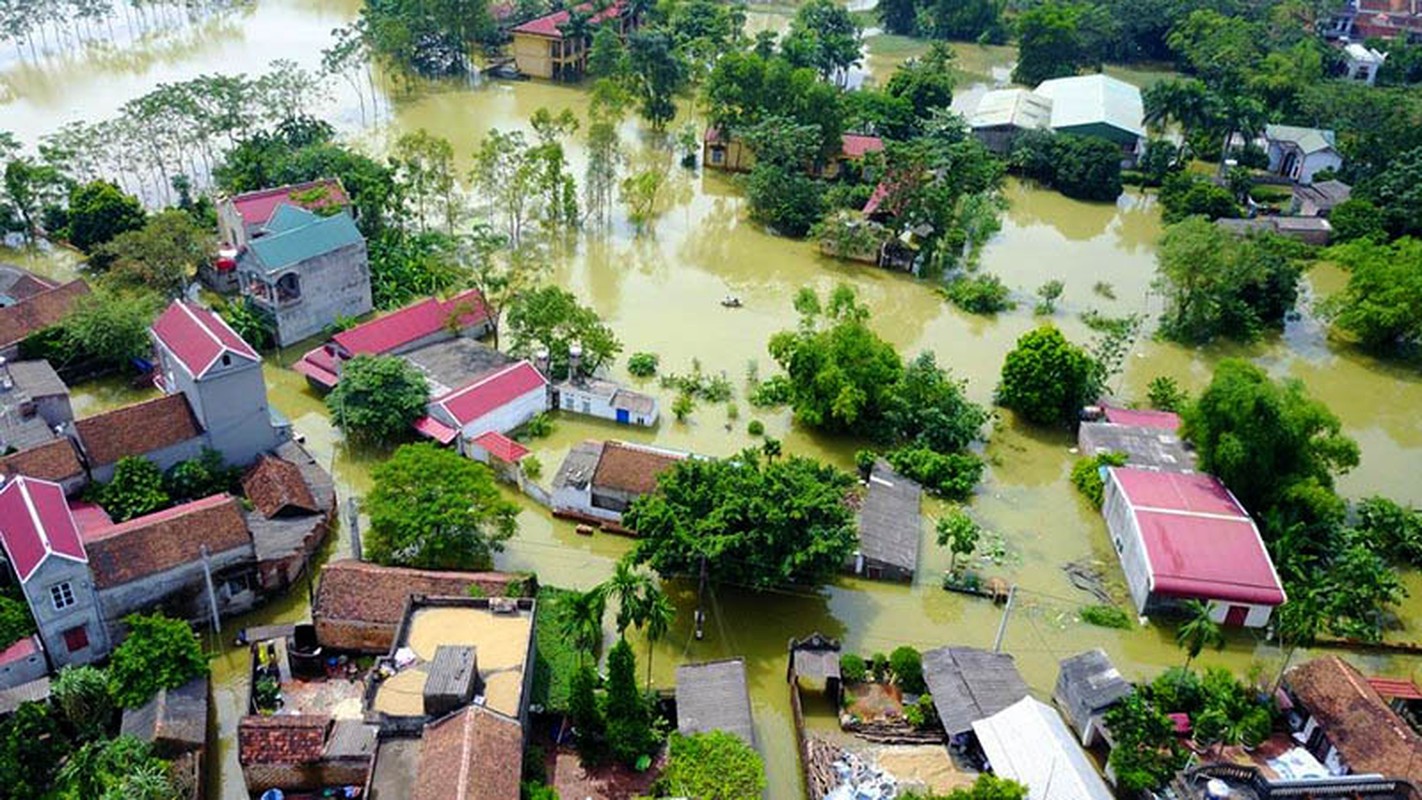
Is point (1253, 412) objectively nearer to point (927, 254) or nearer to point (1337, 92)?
point (927, 254)

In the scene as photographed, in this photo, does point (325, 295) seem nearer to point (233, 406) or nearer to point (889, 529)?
point (233, 406)

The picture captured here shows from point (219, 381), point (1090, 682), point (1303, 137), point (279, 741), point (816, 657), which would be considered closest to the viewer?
point (279, 741)

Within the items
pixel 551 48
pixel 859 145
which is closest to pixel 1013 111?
pixel 859 145

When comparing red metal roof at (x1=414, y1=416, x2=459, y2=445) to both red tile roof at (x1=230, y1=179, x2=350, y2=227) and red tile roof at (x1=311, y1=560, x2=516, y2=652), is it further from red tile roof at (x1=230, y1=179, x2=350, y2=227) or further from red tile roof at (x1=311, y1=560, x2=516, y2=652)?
red tile roof at (x1=230, y1=179, x2=350, y2=227)

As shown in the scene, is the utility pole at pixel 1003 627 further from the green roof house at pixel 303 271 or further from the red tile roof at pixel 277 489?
the green roof house at pixel 303 271

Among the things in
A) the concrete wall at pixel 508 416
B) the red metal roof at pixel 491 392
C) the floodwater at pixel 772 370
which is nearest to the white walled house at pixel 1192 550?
the floodwater at pixel 772 370
